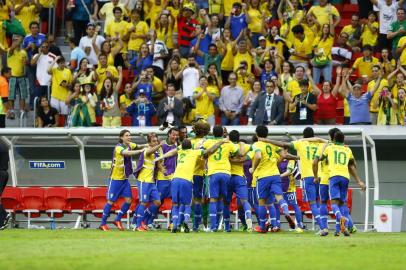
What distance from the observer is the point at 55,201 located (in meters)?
29.2

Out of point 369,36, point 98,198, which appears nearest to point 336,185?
point 98,198

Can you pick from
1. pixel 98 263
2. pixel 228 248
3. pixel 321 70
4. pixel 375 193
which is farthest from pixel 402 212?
pixel 98 263

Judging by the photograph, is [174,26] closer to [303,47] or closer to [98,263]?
[303,47]

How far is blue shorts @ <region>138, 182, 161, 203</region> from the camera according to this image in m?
25.5

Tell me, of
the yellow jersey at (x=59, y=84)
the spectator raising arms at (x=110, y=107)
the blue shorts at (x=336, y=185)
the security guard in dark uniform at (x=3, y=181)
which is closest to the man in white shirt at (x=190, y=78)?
the spectator raising arms at (x=110, y=107)

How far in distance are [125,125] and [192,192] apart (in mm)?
6486

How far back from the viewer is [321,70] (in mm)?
30578

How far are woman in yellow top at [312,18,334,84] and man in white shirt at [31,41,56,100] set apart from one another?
23.4 feet

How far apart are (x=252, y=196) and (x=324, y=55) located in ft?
19.3

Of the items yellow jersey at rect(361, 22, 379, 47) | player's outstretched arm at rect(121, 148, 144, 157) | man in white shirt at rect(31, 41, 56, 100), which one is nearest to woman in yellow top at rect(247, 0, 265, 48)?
yellow jersey at rect(361, 22, 379, 47)

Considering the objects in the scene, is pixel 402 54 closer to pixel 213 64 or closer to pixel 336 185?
pixel 213 64

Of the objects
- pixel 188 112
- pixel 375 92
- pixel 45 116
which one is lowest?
pixel 45 116

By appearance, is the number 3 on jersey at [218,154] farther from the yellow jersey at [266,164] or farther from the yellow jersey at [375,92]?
the yellow jersey at [375,92]

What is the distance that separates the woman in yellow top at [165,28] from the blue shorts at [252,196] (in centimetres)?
742
